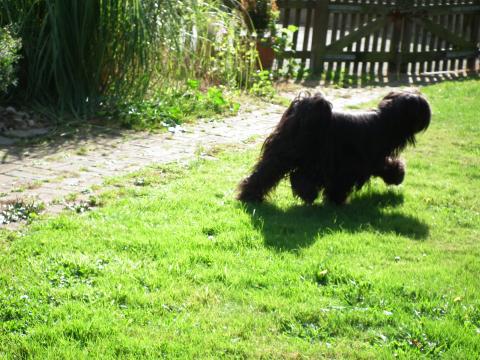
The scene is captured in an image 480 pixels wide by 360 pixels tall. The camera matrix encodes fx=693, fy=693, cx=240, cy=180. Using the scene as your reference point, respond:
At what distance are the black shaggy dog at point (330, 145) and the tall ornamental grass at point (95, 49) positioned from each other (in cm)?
380

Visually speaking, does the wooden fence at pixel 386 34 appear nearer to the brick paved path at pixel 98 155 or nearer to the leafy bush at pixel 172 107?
the leafy bush at pixel 172 107

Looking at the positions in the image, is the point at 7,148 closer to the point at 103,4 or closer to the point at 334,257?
the point at 103,4

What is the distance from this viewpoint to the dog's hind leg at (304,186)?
21.1 feet

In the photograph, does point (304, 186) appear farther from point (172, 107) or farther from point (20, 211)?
point (172, 107)

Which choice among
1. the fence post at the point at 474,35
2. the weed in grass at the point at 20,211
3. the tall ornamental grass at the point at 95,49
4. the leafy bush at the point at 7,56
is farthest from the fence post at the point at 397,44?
the weed in grass at the point at 20,211

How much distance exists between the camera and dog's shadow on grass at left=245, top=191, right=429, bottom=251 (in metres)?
5.71

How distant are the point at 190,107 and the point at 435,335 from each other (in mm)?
6656

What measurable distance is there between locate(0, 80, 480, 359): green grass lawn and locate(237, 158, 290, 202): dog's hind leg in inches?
6.7

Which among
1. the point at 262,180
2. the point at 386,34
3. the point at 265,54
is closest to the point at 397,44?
the point at 386,34

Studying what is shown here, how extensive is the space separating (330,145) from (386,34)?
9518 millimetres

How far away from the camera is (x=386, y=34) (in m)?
15.2

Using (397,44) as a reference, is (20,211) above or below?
below

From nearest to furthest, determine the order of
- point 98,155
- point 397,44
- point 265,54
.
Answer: point 98,155 → point 265,54 → point 397,44

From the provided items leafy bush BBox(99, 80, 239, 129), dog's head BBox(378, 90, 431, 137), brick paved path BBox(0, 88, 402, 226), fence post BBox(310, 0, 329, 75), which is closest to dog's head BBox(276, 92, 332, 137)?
dog's head BBox(378, 90, 431, 137)
